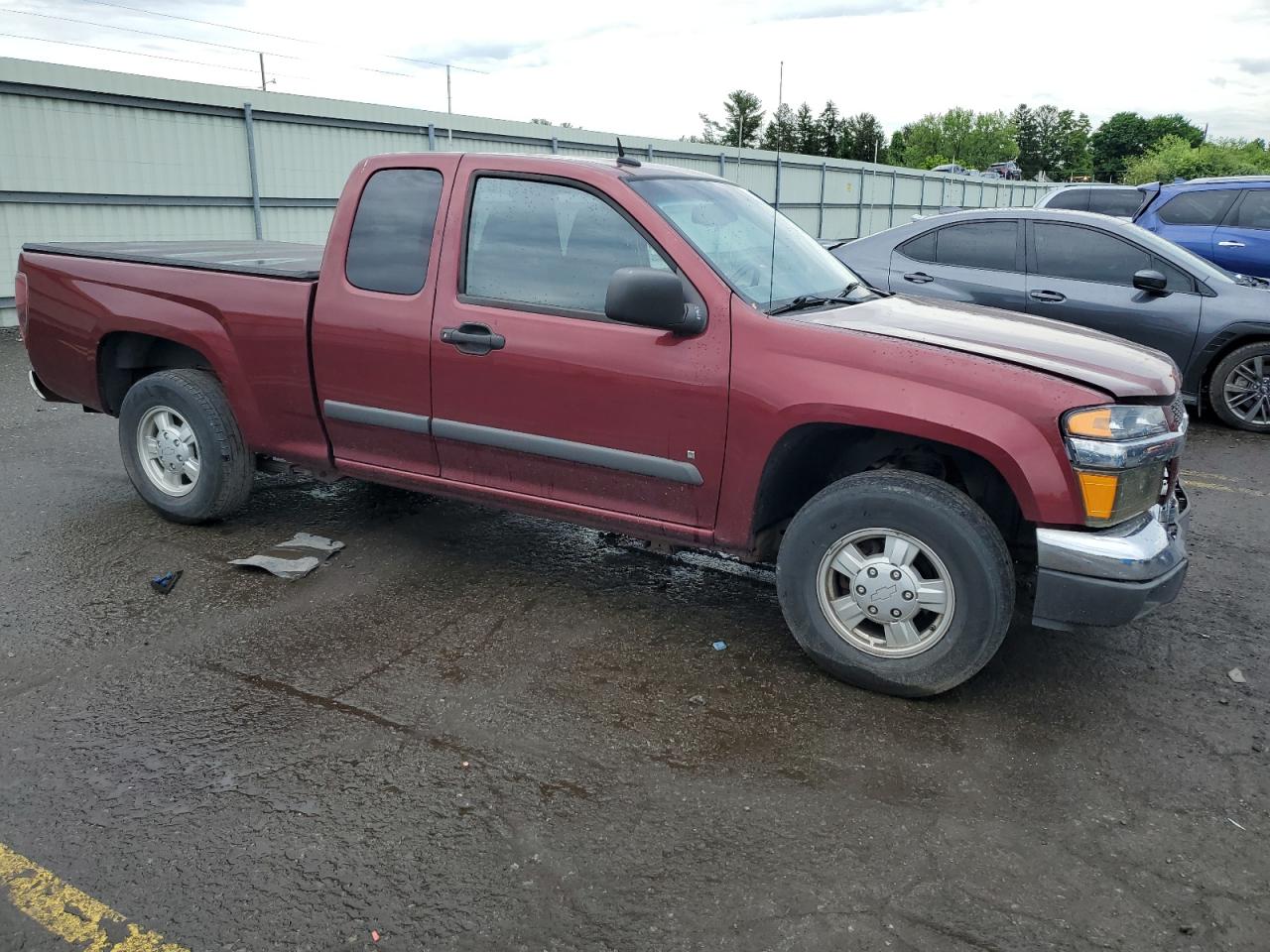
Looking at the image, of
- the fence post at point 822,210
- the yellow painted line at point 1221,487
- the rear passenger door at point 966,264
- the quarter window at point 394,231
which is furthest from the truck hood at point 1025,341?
the fence post at point 822,210

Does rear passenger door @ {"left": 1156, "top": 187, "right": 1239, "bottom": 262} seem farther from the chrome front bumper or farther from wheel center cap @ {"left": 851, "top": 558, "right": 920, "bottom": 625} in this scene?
wheel center cap @ {"left": 851, "top": 558, "right": 920, "bottom": 625}

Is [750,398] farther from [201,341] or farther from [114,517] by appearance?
[114,517]

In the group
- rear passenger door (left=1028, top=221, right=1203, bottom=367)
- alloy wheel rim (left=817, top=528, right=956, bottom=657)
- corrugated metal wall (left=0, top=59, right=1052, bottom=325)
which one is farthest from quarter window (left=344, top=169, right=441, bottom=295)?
corrugated metal wall (left=0, top=59, right=1052, bottom=325)

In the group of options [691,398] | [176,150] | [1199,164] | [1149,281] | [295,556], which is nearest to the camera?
[691,398]

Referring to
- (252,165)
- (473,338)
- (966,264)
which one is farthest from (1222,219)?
(252,165)

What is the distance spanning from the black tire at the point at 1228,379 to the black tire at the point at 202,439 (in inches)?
280

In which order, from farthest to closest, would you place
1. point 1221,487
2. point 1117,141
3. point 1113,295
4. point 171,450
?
point 1117,141 < point 1113,295 < point 1221,487 < point 171,450

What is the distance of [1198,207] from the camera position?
36.6 feet

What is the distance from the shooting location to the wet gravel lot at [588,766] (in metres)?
2.51

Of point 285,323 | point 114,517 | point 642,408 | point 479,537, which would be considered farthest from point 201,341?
point 642,408

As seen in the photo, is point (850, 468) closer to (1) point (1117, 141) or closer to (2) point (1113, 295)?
(2) point (1113, 295)

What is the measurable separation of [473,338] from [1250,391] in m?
6.60

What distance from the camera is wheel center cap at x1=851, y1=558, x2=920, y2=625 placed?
3477 mm

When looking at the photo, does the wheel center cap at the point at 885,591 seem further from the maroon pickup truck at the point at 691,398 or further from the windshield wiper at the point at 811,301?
the windshield wiper at the point at 811,301
